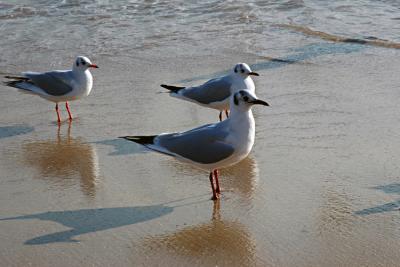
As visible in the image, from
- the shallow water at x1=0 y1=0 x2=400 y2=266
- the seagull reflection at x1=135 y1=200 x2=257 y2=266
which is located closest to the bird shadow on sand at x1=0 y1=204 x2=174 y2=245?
the shallow water at x1=0 y1=0 x2=400 y2=266

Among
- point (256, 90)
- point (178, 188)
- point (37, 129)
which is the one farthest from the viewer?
point (256, 90)

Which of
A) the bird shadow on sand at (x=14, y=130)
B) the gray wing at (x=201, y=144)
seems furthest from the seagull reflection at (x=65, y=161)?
the gray wing at (x=201, y=144)

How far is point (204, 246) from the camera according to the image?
4605 millimetres

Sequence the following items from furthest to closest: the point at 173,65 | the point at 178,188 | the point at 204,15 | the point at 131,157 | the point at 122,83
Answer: the point at 204,15 < the point at 173,65 < the point at 122,83 < the point at 131,157 < the point at 178,188

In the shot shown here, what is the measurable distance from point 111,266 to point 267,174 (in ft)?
5.81

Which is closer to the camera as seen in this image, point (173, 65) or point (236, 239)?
point (236, 239)

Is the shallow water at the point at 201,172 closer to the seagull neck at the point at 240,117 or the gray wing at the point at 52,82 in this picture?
the gray wing at the point at 52,82

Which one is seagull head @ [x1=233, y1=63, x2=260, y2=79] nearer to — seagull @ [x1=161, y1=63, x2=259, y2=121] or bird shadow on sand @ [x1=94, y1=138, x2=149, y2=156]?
seagull @ [x1=161, y1=63, x2=259, y2=121]

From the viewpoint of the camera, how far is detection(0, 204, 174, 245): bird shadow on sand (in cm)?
477

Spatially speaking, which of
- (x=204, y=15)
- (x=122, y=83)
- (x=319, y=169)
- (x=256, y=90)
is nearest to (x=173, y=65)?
(x=122, y=83)

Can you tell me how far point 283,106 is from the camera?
721 centimetres

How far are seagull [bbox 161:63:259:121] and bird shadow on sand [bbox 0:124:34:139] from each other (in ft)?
4.58

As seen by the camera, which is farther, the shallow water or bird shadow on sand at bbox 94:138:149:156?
bird shadow on sand at bbox 94:138:149:156

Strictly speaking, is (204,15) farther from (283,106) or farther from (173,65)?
(283,106)
